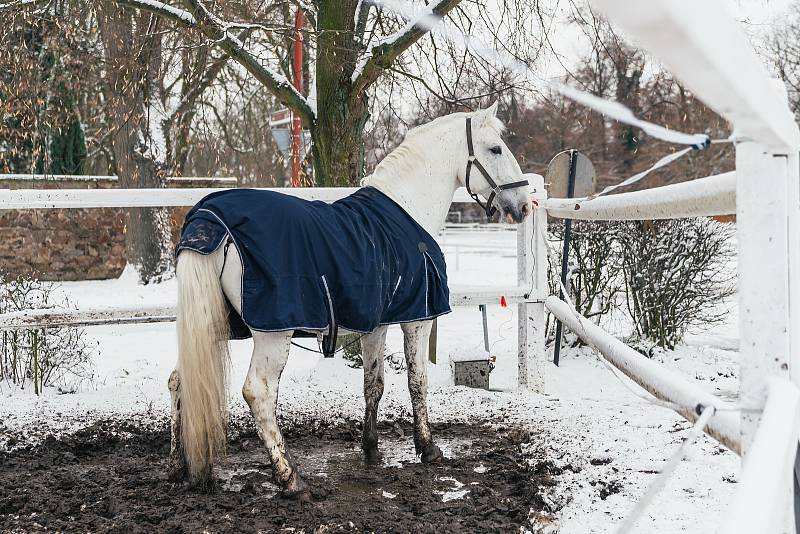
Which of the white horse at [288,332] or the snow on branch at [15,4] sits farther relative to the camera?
the snow on branch at [15,4]

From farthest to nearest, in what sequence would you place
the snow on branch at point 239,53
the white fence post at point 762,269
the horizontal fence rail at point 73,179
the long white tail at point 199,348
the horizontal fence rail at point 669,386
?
A: the horizontal fence rail at point 73,179 < the snow on branch at point 239,53 < the long white tail at point 199,348 < the horizontal fence rail at point 669,386 < the white fence post at point 762,269

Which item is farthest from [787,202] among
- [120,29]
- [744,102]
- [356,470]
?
[120,29]

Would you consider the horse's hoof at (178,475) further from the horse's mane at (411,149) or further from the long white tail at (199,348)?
the horse's mane at (411,149)

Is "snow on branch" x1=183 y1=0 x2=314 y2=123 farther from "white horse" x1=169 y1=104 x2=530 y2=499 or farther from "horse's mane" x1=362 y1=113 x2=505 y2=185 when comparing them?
"white horse" x1=169 y1=104 x2=530 y2=499

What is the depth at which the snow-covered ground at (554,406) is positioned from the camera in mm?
2596

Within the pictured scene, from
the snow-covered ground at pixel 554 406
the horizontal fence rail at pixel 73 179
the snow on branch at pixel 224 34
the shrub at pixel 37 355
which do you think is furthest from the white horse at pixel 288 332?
A: the horizontal fence rail at pixel 73 179

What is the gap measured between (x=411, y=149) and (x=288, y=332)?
130cm

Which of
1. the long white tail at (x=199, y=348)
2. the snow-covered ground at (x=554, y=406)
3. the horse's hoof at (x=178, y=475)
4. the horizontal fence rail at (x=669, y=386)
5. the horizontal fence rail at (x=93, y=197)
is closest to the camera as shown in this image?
the horizontal fence rail at (x=669, y=386)

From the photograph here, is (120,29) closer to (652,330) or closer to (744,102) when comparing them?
(652,330)

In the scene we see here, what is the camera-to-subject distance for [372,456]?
3678mm

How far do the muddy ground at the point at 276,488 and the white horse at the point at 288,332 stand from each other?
17 cm

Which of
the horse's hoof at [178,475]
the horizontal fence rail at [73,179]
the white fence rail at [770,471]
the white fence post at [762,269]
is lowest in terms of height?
the horse's hoof at [178,475]

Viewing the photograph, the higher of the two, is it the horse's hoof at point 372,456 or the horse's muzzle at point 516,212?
the horse's muzzle at point 516,212

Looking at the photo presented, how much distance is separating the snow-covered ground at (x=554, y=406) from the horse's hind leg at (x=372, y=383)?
2.37ft
